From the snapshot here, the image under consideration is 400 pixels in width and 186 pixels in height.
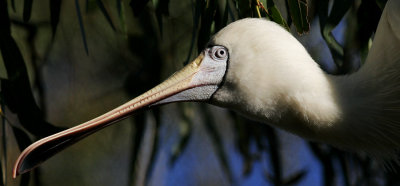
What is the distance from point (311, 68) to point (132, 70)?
6.42 feet

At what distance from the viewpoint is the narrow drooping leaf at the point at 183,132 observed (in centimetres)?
245

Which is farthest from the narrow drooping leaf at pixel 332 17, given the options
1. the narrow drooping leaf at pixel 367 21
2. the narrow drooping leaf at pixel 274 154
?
the narrow drooping leaf at pixel 274 154

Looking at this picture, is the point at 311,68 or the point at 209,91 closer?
the point at 311,68

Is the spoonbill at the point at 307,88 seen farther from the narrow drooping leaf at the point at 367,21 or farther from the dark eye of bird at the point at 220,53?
the narrow drooping leaf at the point at 367,21

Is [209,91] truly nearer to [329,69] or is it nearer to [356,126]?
[356,126]

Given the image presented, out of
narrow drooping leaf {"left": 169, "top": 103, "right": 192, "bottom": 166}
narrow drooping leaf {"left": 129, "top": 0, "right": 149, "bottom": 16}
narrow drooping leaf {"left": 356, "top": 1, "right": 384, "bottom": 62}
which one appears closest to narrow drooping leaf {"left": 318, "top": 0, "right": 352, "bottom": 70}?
narrow drooping leaf {"left": 356, "top": 1, "right": 384, "bottom": 62}

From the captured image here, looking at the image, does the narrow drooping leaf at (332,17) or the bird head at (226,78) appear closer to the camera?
the bird head at (226,78)

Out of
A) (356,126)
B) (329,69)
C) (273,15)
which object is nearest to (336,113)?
(356,126)

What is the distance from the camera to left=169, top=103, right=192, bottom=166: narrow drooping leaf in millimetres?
2453

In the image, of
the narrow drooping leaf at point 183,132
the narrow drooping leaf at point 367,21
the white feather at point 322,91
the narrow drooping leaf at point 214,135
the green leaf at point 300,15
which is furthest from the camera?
the narrow drooping leaf at point 214,135

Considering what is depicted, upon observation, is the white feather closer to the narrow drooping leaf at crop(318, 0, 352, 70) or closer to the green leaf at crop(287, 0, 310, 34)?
the green leaf at crop(287, 0, 310, 34)

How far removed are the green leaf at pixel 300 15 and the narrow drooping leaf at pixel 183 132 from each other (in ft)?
3.92

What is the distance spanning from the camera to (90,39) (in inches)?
124

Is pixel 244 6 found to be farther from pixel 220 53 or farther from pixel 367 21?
pixel 367 21
